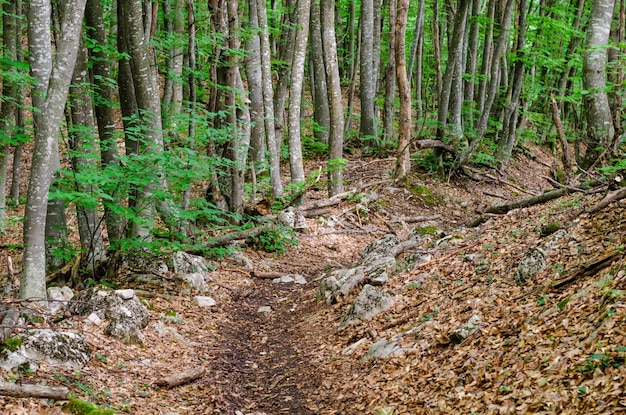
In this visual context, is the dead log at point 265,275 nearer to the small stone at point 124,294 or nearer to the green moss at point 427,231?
the green moss at point 427,231

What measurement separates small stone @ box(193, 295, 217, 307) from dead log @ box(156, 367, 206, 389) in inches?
80.0

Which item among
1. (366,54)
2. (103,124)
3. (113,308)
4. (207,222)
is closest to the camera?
(113,308)

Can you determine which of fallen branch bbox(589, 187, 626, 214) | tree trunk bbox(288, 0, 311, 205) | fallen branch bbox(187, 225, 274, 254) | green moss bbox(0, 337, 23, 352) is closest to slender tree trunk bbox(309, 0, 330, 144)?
tree trunk bbox(288, 0, 311, 205)

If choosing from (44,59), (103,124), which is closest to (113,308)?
(44,59)

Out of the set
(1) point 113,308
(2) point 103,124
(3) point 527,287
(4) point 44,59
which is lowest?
(1) point 113,308

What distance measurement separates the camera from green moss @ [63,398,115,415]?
13.3 feet

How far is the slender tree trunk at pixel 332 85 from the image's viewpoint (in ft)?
39.0

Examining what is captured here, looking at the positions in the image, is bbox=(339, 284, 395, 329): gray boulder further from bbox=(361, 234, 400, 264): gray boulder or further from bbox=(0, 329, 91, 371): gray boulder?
bbox=(0, 329, 91, 371): gray boulder

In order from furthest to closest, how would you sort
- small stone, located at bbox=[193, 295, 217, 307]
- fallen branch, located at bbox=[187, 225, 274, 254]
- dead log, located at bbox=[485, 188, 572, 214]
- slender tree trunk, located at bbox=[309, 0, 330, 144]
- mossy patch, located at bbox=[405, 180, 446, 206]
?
1. slender tree trunk, located at bbox=[309, 0, 330, 144]
2. mossy patch, located at bbox=[405, 180, 446, 206]
3. fallen branch, located at bbox=[187, 225, 274, 254]
4. dead log, located at bbox=[485, 188, 572, 214]
5. small stone, located at bbox=[193, 295, 217, 307]

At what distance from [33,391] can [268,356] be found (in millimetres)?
2851

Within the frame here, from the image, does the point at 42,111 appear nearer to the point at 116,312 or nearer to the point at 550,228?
the point at 116,312

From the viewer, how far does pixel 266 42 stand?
455 inches

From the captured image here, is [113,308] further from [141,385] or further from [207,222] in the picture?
[207,222]

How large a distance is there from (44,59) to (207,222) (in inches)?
224
